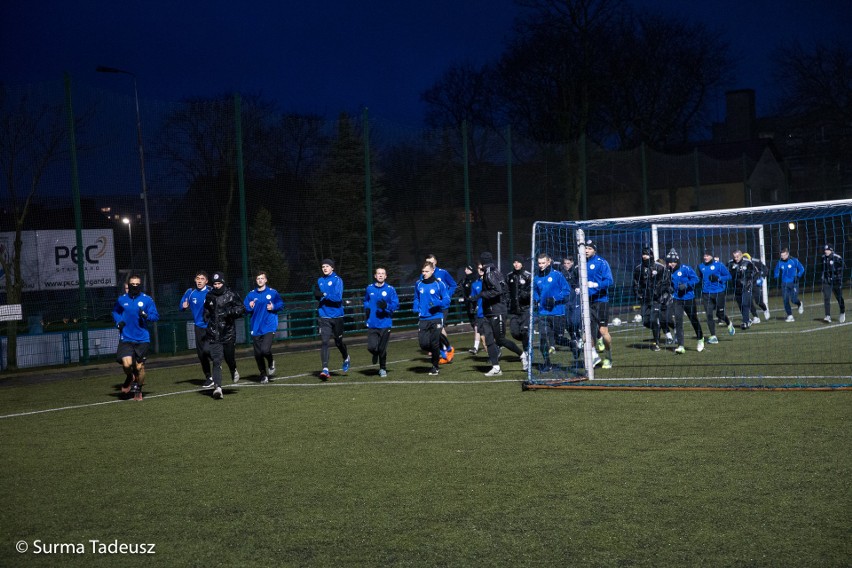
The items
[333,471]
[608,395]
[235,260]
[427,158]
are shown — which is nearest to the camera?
[333,471]

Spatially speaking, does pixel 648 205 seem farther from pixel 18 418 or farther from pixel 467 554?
pixel 467 554

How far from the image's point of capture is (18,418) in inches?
500

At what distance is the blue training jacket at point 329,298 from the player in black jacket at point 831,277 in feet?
46.0

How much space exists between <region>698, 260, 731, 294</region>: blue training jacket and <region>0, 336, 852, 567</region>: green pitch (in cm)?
834

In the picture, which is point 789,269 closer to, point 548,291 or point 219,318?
point 548,291

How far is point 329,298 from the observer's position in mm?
15930

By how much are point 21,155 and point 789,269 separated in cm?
1959

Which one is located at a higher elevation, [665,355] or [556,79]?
[556,79]

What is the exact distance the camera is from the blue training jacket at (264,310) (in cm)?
1521

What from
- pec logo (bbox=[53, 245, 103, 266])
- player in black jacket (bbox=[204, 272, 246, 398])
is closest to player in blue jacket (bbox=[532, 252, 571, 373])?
player in black jacket (bbox=[204, 272, 246, 398])

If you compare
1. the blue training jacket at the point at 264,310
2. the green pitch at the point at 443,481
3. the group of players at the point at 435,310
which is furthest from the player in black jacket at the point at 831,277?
the blue training jacket at the point at 264,310

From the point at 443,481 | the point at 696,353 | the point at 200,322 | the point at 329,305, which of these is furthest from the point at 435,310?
the point at 443,481

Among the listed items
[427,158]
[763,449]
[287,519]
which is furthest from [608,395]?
[427,158]

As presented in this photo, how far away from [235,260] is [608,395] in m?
13.3
